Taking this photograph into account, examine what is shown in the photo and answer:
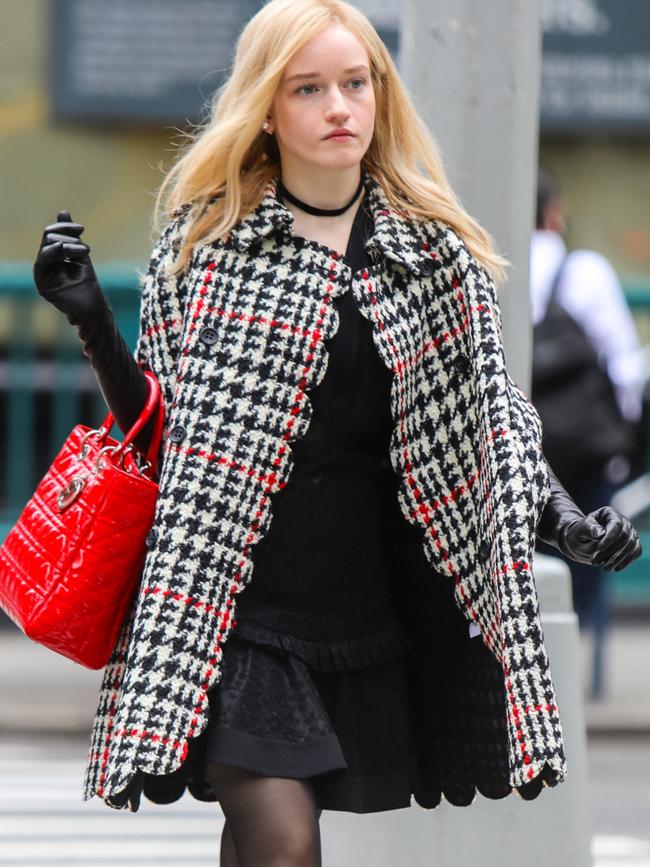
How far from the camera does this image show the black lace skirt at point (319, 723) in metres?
3.03

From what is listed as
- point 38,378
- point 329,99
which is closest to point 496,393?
point 329,99

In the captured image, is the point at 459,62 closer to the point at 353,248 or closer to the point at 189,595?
the point at 353,248

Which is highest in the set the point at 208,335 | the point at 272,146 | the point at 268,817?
the point at 272,146

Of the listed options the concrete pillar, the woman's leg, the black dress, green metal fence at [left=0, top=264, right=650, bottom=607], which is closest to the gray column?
the concrete pillar

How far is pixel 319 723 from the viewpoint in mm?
3066

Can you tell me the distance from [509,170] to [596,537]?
59.8 inches

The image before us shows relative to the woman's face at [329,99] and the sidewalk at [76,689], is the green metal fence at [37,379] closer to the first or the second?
the sidewalk at [76,689]

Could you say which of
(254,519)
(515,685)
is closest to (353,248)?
(254,519)

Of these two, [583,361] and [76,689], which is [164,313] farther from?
[76,689]

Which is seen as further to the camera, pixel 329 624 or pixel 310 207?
pixel 310 207

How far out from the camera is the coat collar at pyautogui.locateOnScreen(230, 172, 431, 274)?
10.5 ft

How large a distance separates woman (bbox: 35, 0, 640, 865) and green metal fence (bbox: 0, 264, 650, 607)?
4.97 meters

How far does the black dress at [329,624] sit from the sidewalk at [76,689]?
4084 mm

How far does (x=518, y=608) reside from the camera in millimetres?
3107
